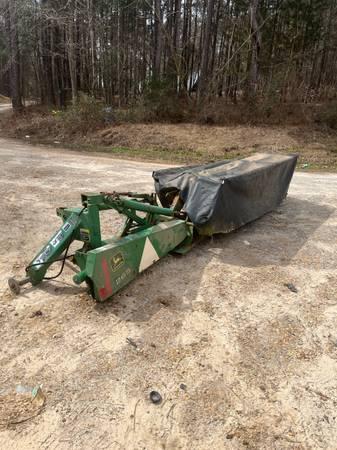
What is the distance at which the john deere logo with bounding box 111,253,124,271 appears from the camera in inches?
135

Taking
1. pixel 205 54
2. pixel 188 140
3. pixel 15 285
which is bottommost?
pixel 15 285

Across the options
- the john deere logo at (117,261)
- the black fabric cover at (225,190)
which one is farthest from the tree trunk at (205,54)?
the john deere logo at (117,261)

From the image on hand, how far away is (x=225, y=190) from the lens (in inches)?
196

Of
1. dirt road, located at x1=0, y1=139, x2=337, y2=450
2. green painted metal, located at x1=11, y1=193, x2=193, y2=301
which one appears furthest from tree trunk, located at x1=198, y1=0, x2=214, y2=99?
green painted metal, located at x1=11, y1=193, x2=193, y2=301

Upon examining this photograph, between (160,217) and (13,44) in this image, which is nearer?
(160,217)

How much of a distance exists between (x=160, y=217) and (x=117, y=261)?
1.39 m

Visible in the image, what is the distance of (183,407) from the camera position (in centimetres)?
255

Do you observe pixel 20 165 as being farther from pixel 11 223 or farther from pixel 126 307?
pixel 126 307

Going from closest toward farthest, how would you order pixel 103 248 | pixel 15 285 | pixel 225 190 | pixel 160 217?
pixel 103 248, pixel 15 285, pixel 160 217, pixel 225 190

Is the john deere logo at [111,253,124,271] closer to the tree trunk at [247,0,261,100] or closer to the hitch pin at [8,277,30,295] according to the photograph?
the hitch pin at [8,277,30,295]

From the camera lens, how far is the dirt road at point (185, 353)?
2.39m

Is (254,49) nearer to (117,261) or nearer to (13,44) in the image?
(13,44)

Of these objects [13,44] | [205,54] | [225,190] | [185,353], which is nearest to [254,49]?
[205,54]

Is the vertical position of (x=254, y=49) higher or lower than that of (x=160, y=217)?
higher
